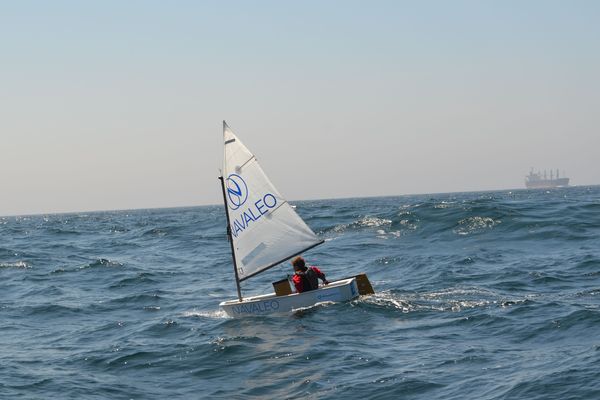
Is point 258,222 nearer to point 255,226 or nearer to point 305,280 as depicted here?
point 255,226

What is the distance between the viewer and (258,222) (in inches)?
993

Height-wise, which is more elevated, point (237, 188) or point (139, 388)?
point (237, 188)

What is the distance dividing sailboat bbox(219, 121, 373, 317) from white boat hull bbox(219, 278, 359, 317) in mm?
33

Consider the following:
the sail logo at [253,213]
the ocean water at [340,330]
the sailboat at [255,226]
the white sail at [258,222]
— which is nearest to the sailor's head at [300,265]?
the sailboat at [255,226]

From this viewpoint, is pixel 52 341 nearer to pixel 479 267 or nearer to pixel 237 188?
pixel 237 188

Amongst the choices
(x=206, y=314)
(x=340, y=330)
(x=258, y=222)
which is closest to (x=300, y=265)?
(x=258, y=222)

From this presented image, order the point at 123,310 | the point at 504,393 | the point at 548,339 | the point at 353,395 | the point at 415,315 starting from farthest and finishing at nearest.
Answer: the point at 123,310 < the point at 415,315 < the point at 548,339 < the point at 353,395 < the point at 504,393

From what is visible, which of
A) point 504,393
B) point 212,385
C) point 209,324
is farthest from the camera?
point 209,324

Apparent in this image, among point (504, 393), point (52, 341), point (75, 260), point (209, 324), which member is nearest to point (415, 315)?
point (209, 324)

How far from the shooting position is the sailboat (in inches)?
965

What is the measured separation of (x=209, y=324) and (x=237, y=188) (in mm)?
4591

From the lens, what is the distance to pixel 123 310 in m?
27.6

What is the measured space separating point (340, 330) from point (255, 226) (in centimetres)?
590

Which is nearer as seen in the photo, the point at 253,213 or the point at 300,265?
the point at 300,265
